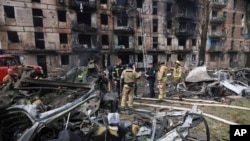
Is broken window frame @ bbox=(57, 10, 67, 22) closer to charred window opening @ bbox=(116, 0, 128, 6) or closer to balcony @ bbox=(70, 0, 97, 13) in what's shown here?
balcony @ bbox=(70, 0, 97, 13)

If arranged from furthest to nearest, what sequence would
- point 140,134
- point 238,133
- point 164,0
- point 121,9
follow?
point 164,0 → point 121,9 → point 140,134 → point 238,133

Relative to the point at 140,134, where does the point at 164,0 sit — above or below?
above

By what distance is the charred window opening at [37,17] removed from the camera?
23.1m

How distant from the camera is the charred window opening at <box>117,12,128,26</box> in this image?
28302mm

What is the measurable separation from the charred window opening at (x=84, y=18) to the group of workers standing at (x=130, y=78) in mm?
18289

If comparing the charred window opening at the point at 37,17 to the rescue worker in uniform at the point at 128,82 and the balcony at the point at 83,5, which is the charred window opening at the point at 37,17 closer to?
the balcony at the point at 83,5

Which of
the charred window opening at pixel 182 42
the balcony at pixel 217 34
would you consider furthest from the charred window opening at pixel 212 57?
the charred window opening at pixel 182 42

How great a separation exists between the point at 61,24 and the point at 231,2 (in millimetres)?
34124

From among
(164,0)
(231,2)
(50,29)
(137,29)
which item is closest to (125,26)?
(137,29)

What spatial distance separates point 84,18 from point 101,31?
2.80 metres

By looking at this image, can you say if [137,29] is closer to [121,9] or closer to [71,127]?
[121,9]

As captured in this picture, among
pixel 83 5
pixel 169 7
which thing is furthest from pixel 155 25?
pixel 83 5

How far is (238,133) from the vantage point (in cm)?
416

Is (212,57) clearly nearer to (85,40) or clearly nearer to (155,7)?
(155,7)
